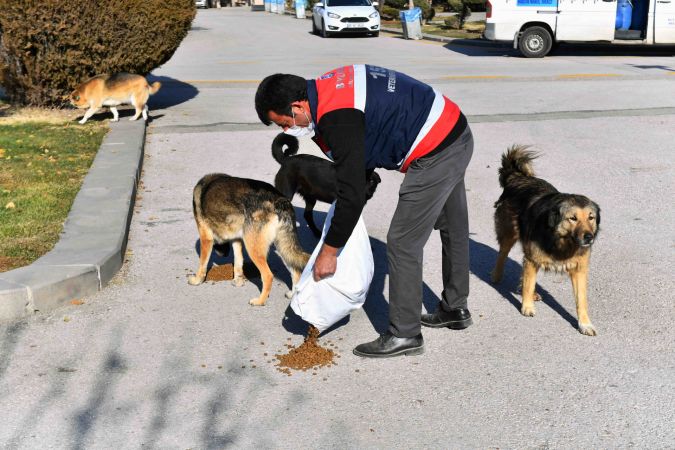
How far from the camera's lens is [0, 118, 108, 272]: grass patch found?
21.6ft

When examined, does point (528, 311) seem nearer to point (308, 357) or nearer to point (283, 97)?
point (308, 357)

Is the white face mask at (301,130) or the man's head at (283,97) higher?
the man's head at (283,97)

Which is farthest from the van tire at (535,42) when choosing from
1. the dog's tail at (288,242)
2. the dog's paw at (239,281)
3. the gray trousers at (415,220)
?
the gray trousers at (415,220)

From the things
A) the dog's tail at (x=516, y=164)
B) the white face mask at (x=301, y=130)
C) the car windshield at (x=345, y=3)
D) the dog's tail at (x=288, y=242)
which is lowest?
the dog's tail at (x=288, y=242)

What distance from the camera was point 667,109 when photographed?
524 inches

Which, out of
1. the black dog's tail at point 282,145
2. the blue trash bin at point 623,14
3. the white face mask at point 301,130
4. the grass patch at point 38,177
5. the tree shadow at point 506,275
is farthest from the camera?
the blue trash bin at point 623,14

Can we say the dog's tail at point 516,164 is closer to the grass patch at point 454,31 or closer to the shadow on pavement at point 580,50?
the shadow on pavement at point 580,50

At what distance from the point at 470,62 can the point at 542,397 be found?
56.4 ft

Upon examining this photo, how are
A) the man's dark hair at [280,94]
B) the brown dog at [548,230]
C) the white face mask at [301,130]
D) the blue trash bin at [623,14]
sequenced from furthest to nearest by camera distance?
the blue trash bin at [623,14] → the brown dog at [548,230] → the white face mask at [301,130] → the man's dark hair at [280,94]

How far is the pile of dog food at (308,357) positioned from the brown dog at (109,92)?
25.5 feet

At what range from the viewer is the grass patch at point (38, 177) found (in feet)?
21.6

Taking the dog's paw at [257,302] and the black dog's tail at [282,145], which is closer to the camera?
the dog's paw at [257,302]

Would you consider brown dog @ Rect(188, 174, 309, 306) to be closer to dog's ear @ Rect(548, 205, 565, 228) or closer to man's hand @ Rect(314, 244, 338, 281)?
man's hand @ Rect(314, 244, 338, 281)

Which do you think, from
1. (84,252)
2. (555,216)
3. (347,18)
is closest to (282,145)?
(84,252)
